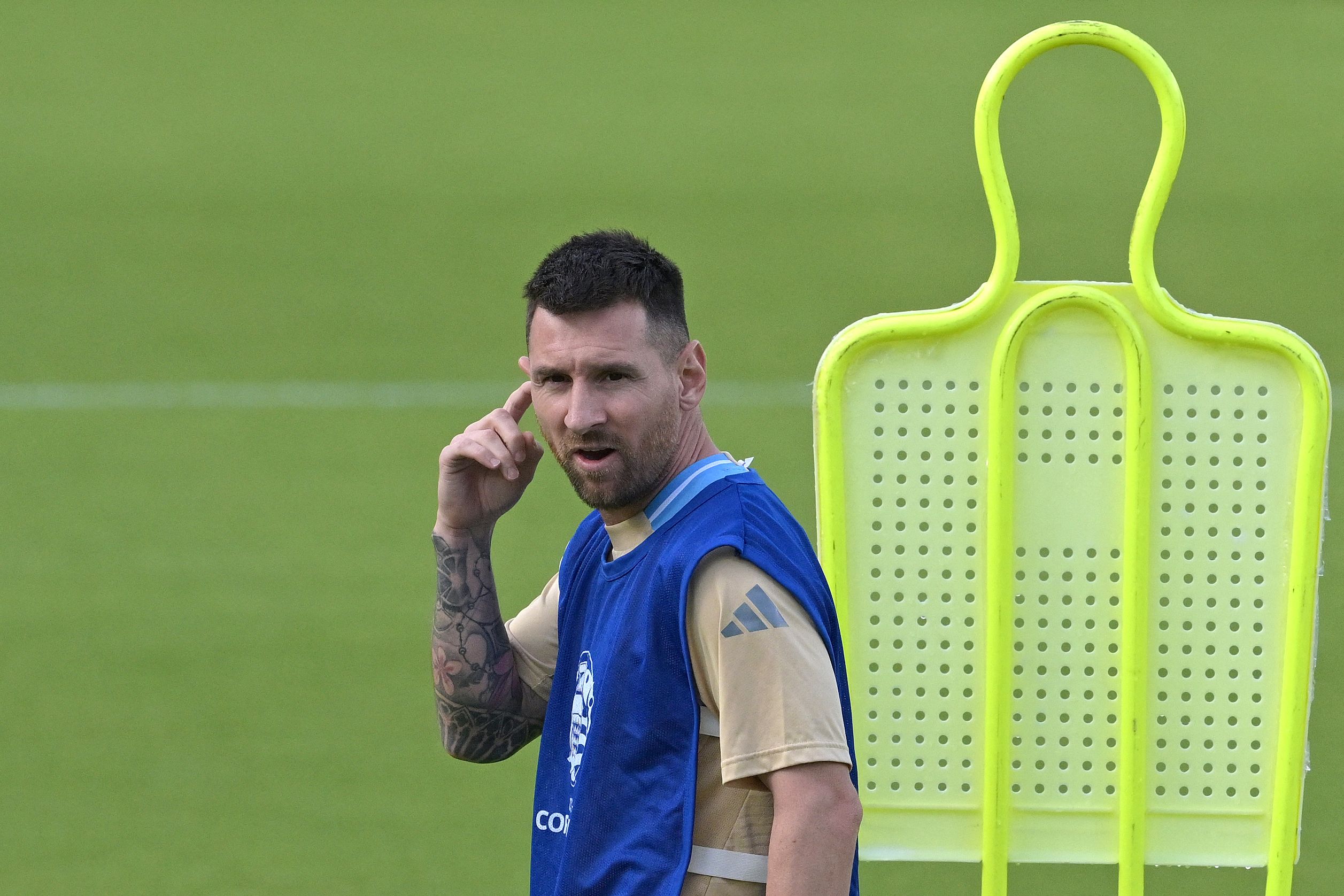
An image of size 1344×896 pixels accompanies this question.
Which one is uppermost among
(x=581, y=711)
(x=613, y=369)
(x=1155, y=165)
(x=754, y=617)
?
(x=1155, y=165)

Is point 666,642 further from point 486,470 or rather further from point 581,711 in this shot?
point 486,470

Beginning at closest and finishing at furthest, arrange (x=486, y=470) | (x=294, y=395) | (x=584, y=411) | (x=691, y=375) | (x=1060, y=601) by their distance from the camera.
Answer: (x=584, y=411) < (x=691, y=375) < (x=486, y=470) < (x=1060, y=601) < (x=294, y=395)

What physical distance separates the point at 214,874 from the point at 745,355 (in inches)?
178

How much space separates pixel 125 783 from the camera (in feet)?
15.5

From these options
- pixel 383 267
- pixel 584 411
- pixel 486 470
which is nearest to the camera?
pixel 584 411

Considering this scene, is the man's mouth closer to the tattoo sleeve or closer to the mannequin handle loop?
the tattoo sleeve

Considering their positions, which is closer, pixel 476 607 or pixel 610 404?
pixel 610 404

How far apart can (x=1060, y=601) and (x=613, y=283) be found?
96cm

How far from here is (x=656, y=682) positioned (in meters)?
1.94

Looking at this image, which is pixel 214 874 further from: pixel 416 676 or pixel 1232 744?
pixel 1232 744

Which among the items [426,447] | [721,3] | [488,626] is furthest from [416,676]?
[721,3]

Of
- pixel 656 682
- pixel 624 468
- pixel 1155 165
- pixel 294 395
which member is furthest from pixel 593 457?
pixel 294 395

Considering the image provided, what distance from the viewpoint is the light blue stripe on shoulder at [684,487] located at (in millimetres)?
2018

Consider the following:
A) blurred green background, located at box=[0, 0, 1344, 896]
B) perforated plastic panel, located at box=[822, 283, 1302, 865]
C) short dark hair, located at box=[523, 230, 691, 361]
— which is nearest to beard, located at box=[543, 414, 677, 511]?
short dark hair, located at box=[523, 230, 691, 361]
